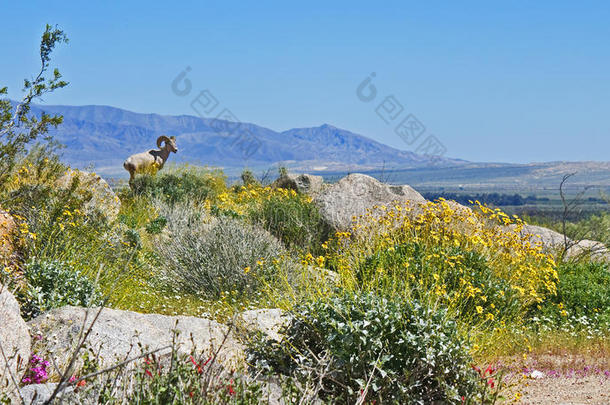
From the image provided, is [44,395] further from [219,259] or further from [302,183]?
[302,183]

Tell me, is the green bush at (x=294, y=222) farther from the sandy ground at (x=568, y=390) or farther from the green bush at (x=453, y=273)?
the sandy ground at (x=568, y=390)

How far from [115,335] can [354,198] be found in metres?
7.46

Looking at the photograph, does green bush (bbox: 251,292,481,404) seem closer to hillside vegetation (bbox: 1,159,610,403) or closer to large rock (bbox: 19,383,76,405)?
hillside vegetation (bbox: 1,159,610,403)

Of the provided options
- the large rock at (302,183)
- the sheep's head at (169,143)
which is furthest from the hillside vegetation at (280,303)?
A: the sheep's head at (169,143)

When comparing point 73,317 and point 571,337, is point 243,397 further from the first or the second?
point 571,337

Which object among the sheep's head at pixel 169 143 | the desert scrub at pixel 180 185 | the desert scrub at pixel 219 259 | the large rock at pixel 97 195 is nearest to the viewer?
the desert scrub at pixel 219 259

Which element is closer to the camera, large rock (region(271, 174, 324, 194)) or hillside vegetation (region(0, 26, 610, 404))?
hillside vegetation (region(0, 26, 610, 404))

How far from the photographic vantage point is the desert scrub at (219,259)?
9.15 metres

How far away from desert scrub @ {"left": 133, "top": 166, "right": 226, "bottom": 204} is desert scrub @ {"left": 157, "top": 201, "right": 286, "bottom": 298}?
685 cm

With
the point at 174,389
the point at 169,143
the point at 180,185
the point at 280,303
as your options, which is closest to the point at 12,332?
the point at 174,389

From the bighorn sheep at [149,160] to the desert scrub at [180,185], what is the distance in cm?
103

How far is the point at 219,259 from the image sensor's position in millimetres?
9312

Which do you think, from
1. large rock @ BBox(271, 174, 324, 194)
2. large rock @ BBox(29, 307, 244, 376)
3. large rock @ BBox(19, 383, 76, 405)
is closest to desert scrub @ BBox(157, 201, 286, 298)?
large rock @ BBox(29, 307, 244, 376)

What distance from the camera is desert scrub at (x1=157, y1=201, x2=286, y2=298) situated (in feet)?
30.0
